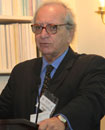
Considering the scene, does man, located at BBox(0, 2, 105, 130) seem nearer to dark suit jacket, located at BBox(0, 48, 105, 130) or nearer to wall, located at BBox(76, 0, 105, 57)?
dark suit jacket, located at BBox(0, 48, 105, 130)

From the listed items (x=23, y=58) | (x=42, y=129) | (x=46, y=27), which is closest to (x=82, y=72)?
(x=46, y=27)

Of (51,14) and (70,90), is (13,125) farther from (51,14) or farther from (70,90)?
(51,14)

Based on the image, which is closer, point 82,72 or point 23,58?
point 82,72

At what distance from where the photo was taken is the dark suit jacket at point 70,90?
1.45 meters

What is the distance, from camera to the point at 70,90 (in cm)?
168

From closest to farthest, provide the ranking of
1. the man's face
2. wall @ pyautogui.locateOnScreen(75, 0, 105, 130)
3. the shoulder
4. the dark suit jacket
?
the dark suit jacket, the shoulder, the man's face, wall @ pyautogui.locateOnScreen(75, 0, 105, 130)

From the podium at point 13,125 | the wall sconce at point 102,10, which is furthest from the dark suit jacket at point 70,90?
the wall sconce at point 102,10

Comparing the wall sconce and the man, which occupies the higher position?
the wall sconce

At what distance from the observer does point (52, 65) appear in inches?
71.4

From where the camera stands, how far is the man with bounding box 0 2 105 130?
149 centimetres

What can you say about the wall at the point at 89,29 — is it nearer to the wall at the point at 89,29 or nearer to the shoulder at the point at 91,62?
the wall at the point at 89,29

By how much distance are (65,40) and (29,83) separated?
1.13 ft

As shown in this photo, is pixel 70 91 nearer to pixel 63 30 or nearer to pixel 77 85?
pixel 77 85

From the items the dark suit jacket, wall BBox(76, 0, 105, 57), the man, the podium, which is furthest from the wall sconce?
the podium
